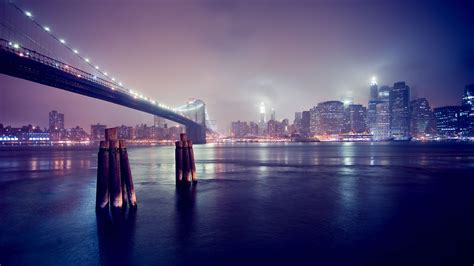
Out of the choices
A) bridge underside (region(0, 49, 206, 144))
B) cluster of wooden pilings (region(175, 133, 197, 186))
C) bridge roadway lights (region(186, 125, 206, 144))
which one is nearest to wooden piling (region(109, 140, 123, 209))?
cluster of wooden pilings (region(175, 133, 197, 186))

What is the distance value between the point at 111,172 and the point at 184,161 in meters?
8.12

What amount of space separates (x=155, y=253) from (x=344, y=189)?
44.7 ft

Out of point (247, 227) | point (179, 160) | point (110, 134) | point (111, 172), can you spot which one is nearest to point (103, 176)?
point (111, 172)

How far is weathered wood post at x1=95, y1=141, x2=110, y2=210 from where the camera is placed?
11516 mm

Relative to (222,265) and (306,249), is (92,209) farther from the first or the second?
(306,249)

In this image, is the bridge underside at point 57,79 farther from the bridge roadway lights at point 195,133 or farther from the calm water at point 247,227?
the bridge roadway lights at point 195,133

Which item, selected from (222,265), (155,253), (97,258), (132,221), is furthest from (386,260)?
(132,221)

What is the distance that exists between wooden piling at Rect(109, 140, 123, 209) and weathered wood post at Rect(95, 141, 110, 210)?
135mm

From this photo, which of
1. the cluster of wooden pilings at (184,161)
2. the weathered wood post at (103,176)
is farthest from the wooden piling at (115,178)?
the cluster of wooden pilings at (184,161)

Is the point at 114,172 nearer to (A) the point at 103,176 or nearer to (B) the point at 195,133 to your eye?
(A) the point at 103,176

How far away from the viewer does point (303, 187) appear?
2053 centimetres

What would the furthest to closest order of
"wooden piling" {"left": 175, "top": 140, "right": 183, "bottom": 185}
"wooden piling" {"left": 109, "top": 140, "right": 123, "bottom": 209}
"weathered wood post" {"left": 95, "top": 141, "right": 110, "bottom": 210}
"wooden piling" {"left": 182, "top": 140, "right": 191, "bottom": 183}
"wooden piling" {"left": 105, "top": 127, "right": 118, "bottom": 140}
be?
"wooden piling" {"left": 182, "top": 140, "right": 191, "bottom": 183} → "wooden piling" {"left": 175, "top": 140, "right": 183, "bottom": 185} → "wooden piling" {"left": 105, "top": 127, "right": 118, "bottom": 140} → "wooden piling" {"left": 109, "top": 140, "right": 123, "bottom": 209} → "weathered wood post" {"left": 95, "top": 141, "right": 110, "bottom": 210}

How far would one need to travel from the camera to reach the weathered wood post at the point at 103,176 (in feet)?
37.8

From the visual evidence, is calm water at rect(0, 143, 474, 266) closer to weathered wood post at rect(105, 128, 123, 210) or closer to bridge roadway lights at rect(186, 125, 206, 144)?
weathered wood post at rect(105, 128, 123, 210)
